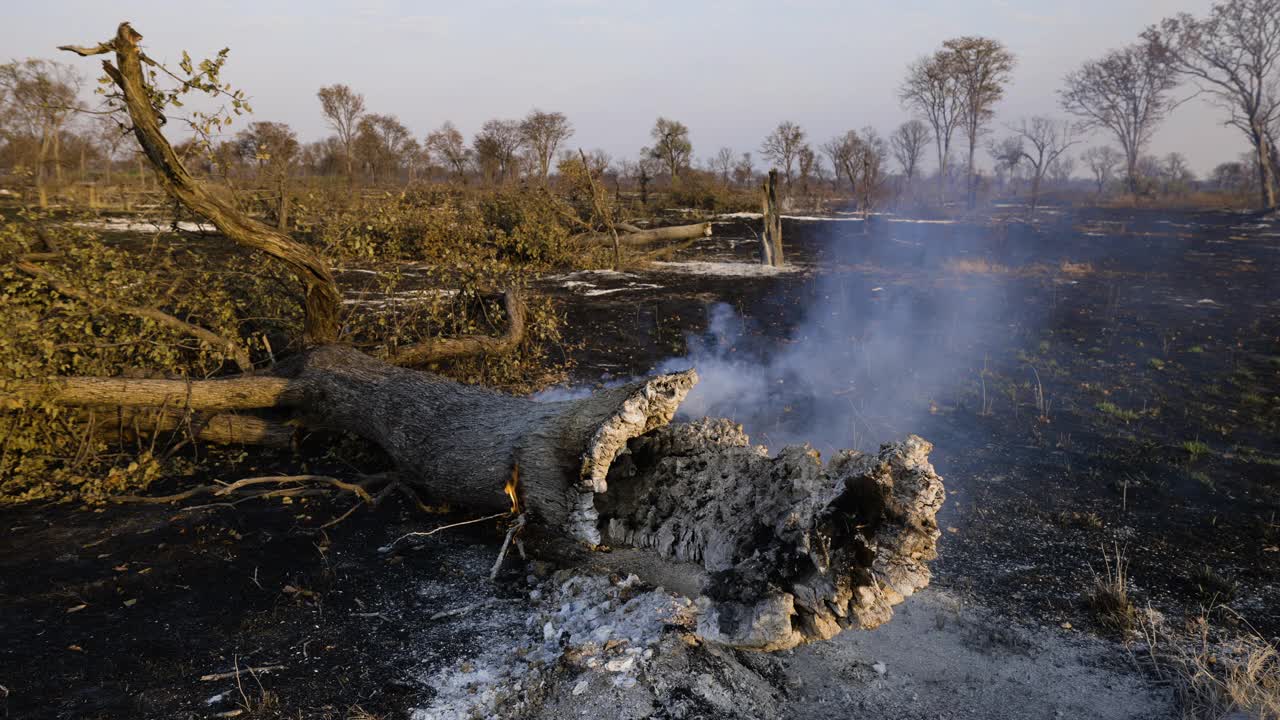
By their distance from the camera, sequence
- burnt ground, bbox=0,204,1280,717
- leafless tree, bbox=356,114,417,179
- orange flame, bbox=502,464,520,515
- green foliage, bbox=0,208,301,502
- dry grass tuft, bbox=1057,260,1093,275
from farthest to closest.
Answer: leafless tree, bbox=356,114,417,179
dry grass tuft, bbox=1057,260,1093,275
green foliage, bbox=0,208,301,502
orange flame, bbox=502,464,520,515
burnt ground, bbox=0,204,1280,717

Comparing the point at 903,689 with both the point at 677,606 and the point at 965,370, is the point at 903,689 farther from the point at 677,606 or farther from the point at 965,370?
the point at 965,370

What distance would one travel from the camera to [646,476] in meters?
3.70

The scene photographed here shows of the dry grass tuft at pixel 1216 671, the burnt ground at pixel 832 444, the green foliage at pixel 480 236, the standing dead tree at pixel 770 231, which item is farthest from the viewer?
the standing dead tree at pixel 770 231

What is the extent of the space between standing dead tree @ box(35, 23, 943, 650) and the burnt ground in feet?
1.76

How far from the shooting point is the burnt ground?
296 cm

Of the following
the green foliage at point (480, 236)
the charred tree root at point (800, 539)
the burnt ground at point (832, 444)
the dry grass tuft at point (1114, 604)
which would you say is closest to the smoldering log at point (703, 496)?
the charred tree root at point (800, 539)

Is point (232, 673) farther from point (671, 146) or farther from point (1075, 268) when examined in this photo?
point (671, 146)

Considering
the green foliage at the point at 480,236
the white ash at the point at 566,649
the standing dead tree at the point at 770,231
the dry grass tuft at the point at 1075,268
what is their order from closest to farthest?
the white ash at the point at 566,649 < the green foliage at the point at 480,236 < the dry grass tuft at the point at 1075,268 < the standing dead tree at the point at 770,231

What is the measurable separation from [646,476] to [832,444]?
2.40 m

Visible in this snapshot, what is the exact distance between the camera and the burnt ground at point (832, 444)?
296 centimetres

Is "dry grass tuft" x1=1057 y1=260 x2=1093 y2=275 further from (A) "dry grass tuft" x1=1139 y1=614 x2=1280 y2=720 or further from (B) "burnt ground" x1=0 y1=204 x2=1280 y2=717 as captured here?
(A) "dry grass tuft" x1=1139 y1=614 x2=1280 y2=720

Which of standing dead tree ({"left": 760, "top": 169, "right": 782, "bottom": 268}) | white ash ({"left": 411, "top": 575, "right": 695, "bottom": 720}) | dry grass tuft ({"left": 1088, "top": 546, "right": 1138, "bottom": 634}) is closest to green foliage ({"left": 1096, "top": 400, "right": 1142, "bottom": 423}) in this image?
dry grass tuft ({"left": 1088, "top": 546, "right": 1138, "bottom": 634})

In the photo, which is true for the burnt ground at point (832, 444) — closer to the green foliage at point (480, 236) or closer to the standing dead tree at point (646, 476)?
the standing dead tree at point (646, 476)

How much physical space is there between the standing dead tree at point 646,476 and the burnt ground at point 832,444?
0.54 meters
